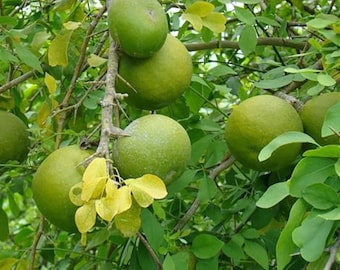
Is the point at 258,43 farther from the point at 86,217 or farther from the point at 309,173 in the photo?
the point at 86,217

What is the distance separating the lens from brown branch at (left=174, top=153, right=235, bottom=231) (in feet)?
5.68

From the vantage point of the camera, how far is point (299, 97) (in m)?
1.68

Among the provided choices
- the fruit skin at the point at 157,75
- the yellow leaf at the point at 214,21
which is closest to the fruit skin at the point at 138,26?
the fruit skin at the point at 157,75

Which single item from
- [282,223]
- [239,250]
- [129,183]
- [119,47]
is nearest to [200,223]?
[282,223]

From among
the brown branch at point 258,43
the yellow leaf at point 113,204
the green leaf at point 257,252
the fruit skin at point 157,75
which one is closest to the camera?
the yellow leaf at point 113,204

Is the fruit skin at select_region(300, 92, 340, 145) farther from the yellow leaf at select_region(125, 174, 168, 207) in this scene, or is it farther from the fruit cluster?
the yellow leaf at select_region(125, 174, 168, 207)

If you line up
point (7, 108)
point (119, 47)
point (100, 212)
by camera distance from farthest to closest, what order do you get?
point (7, 108) → point (119, 47) → point (100, 212)

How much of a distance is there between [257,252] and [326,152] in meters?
0.58

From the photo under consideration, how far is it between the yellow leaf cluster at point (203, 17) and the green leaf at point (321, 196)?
1.53 feet

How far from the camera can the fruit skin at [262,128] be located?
1483 mm

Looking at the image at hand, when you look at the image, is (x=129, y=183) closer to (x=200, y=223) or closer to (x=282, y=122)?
(x=282, y=122)

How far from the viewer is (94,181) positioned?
101 cm

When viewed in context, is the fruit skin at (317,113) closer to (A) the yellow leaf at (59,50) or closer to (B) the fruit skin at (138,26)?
(B) the fruit skin at (138,26)

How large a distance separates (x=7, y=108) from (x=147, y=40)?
2.13ft
